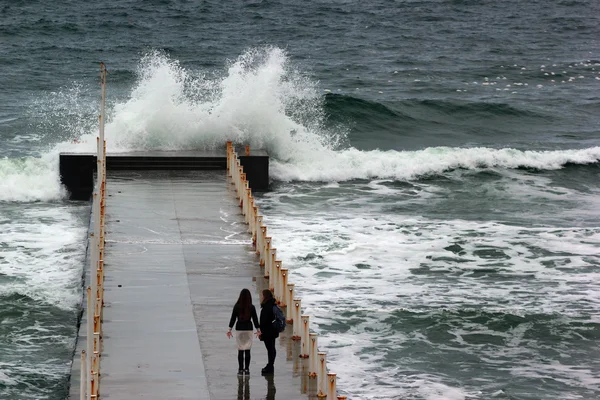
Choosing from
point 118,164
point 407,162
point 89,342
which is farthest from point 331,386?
point 407,162

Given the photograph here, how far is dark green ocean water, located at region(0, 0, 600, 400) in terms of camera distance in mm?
20797

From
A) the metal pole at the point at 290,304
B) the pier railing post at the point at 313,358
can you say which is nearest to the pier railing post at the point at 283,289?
the metal pole at the point at 290,304

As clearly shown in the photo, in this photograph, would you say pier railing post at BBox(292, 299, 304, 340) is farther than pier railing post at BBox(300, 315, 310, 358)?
Yes

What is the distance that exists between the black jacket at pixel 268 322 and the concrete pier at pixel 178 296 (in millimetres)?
486

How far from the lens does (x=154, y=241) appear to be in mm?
23625

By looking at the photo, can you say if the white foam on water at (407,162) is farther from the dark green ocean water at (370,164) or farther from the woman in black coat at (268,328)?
the woman in black coat at (268,328)

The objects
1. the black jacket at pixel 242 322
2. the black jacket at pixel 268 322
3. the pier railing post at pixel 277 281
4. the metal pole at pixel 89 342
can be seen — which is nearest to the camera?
the metal pole at pixel 89 342

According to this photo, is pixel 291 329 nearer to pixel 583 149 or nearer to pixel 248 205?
pixel 248 205

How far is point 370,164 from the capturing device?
37.3 m

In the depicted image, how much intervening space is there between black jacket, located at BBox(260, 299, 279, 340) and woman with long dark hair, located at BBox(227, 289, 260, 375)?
10 centimetres

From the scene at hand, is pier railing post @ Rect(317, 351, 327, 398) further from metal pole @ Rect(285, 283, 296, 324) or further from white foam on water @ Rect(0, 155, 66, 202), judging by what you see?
white foam on water @ Rect(0, 155, 66, 202)

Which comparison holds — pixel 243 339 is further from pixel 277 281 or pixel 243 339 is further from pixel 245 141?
pixel 245 141

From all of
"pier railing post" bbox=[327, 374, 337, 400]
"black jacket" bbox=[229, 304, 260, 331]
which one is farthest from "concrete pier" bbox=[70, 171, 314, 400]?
"pier railing post" bbox=[327, 374, 337, 400]

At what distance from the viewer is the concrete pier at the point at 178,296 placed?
16.7 metres
